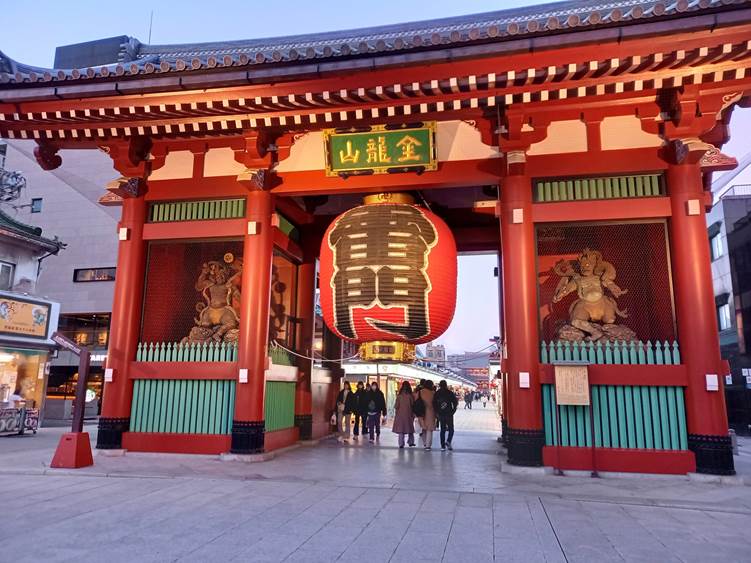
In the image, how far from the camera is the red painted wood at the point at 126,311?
9977 mm

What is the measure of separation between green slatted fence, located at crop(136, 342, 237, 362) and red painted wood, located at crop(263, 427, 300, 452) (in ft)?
6.09

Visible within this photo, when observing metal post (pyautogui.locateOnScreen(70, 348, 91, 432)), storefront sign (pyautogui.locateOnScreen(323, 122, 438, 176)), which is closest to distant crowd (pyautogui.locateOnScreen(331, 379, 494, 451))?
storefront sign (pyautogui.locateOnScreen(323, 122, 438, 176))

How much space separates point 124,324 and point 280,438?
161 inches

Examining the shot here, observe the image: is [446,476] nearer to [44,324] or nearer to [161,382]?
[161,382]

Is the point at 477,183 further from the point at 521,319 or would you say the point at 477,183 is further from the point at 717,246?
the point at 717,246

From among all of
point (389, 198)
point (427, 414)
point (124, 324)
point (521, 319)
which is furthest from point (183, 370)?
point (521, 319)

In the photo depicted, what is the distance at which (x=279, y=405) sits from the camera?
36.5ft

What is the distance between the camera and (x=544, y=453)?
834cm

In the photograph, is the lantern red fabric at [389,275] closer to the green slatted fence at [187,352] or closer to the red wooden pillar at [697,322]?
the green slatted fence at [187,352]

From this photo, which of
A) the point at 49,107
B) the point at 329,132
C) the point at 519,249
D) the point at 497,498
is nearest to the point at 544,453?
the point at 497,498

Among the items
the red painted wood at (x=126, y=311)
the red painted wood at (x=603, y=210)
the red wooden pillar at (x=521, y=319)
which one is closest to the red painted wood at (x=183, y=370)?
the red painted wood at (x=126, y=311)

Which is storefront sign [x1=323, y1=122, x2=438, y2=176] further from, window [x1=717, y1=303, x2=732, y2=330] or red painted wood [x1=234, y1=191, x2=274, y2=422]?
window [x1=717, y1=303, x2=732, y2=330]

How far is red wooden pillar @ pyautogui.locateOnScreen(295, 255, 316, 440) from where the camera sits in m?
12.5

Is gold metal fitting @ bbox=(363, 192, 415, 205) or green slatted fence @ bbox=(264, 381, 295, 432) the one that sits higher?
gold metal fitting @ bbox=(363, 192, 415, 205)
